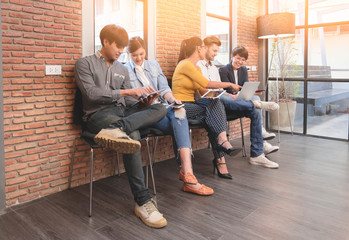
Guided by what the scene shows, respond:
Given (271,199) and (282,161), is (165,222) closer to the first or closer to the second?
(271,199)

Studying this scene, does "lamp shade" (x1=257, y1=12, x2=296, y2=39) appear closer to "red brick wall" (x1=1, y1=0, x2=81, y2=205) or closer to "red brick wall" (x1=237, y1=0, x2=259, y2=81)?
"red brick wall" (x1=237, y1=0, x2=259, y2=81)

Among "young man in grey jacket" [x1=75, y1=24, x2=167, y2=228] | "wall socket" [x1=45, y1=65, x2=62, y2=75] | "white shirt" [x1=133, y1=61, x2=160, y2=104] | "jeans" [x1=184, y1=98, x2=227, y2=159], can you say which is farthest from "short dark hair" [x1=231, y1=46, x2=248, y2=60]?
"wall socket" [x1=45, y1=65, x2=62, y2=75]

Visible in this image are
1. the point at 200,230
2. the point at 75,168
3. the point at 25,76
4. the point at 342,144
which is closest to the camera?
the point at 200,230

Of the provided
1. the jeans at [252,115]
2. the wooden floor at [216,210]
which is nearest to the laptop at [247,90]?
the jeans at [252,115]

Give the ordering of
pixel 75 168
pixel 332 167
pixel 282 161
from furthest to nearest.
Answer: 1. pixel 282 161
2. pixel 332 167
3. pixel 75 168

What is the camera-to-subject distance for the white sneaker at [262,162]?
11.7 feet

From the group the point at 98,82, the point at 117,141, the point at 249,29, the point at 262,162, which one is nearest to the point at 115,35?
the point at 98,82

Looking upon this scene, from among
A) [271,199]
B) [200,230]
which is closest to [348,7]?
[271,199]

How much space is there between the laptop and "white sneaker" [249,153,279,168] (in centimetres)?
70

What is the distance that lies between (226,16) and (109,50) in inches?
112

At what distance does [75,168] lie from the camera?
9.66ft

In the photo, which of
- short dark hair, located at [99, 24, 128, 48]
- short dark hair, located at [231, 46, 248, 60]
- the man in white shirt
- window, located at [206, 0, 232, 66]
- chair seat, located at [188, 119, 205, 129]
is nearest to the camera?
short dark hair, located at [99, 24, 128, 48]

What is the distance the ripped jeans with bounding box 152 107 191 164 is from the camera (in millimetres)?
2828

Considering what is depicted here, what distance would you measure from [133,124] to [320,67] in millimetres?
4014
